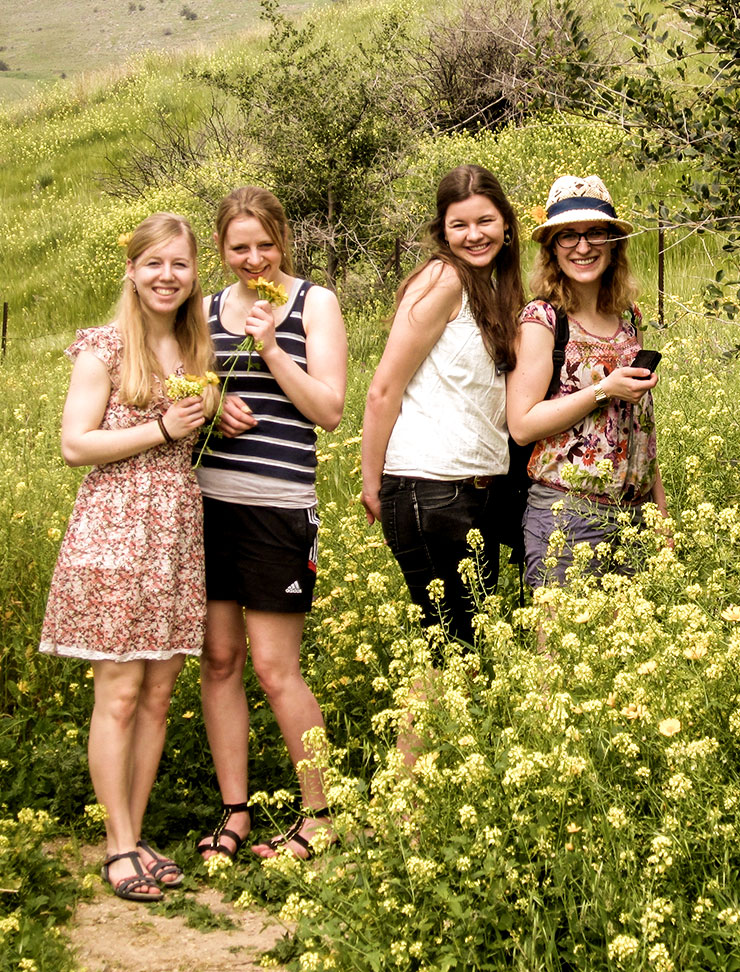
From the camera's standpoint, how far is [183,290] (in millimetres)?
3979

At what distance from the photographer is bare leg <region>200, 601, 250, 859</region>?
4.10 metres

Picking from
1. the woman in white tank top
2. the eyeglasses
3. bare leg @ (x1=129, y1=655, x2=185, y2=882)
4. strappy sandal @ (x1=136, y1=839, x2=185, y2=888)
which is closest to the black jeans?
the woman in white tank top

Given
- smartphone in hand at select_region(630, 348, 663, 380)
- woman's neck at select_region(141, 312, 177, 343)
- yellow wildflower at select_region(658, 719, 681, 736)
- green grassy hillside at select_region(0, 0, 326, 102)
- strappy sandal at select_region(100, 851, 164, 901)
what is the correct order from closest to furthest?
yellow wildflower at select_region(658, 719, 681, 736)
smartphone in hand at select_region(630, 348, 663, 380)
strappy sandal at select_region(100, 851, 164, 901)
woman's neck at select_region(141, 312, 177, 343)
green grassy hillside at select_region(0, 0, 326, 102)

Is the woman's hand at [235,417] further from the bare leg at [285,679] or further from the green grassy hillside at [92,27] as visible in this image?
the green grassy hillside at [92,27]

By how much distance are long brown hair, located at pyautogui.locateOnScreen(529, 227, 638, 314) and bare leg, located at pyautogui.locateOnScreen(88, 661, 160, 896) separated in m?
1.84

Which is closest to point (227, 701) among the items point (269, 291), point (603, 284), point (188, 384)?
point (188, 384)

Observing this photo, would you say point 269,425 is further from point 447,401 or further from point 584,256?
point 584,256

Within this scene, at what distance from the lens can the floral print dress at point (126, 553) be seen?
3.86 meters

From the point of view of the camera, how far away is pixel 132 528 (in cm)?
387

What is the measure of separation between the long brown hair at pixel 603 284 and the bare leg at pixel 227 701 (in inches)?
59.7

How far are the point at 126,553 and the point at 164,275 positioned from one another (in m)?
0.94

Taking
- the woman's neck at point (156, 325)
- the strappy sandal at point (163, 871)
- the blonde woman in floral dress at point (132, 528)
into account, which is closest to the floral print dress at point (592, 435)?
the blonde woman in floral dress at point (132, 528)

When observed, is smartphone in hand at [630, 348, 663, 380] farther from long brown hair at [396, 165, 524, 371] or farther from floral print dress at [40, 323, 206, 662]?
floral print dress at [40, 323, 206, 662]

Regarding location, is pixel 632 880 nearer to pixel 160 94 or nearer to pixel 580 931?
pixel 580 931
